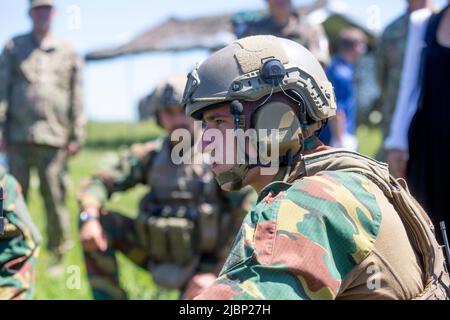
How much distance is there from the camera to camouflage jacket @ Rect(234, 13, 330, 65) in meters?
6.29

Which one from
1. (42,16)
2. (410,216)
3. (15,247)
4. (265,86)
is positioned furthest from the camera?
(42,16)

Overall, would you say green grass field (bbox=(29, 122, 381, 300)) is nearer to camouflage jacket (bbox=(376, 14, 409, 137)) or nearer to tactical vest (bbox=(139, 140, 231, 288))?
tactical vest (bbox=(139, 140, 231, 288))

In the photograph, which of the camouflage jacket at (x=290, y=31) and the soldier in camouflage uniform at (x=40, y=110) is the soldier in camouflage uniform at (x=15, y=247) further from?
the soldier in camouflage uniform at (x=40, y=110)

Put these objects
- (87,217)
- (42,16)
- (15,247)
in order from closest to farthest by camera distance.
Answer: (15,247)
(87,217)
(42,16)

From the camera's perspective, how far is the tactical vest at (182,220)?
588 cm

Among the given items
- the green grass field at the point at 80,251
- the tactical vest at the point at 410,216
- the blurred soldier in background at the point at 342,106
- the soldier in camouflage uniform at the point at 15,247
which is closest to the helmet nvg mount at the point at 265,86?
the tactical vest at the point at 410,216

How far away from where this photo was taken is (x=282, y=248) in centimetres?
240

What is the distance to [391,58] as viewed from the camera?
6777mm

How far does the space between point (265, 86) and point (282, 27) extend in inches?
142

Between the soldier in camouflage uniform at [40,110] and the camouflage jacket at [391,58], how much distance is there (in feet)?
9.87

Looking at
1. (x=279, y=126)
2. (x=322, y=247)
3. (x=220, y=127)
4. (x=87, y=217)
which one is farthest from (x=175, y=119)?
(x=322, y=247)

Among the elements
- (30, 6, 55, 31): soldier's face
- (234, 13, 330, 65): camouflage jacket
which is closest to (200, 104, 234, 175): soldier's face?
(234, 13, 330, 65): camouflage jacket

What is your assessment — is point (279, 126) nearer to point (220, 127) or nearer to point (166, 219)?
point (220, 127)

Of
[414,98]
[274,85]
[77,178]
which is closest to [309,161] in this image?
[274,85]
